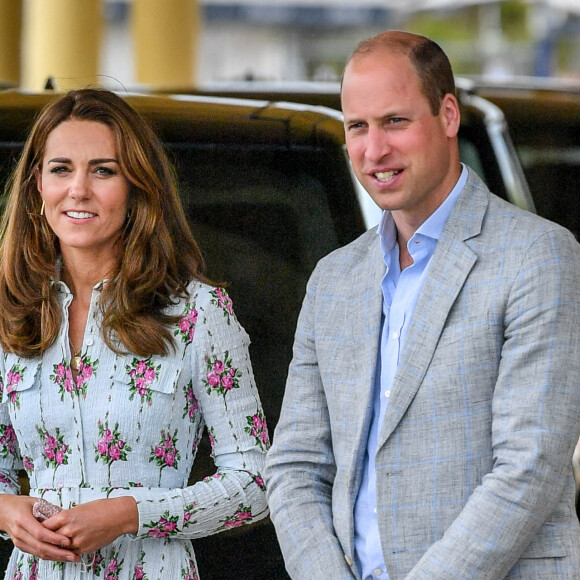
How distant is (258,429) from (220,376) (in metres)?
0.14

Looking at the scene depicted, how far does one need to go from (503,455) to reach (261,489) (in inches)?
24.7

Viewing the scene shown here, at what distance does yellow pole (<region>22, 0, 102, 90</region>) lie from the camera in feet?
25.1

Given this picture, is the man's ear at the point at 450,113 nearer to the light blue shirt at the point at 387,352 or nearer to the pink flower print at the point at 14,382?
the light blue shirt at the point at 387,352

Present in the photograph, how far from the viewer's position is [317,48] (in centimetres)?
3712

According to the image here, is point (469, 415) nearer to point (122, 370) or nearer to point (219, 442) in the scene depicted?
point (219, 442)

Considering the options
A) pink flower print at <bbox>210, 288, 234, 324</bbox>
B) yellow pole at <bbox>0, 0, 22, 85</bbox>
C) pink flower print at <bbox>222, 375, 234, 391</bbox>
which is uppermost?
yellow pole at <bbox>0, 0, 22, 85</bbox>

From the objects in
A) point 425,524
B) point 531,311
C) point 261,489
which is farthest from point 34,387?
point 531,311

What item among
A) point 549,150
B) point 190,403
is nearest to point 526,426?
point 190,403

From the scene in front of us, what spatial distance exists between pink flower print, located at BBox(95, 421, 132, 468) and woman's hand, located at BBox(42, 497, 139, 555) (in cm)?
9

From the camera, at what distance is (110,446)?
8.25 ft

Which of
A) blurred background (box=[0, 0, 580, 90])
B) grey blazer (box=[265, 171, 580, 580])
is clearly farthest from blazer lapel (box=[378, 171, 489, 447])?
blurred background (box=[0, 0, 580, 90])

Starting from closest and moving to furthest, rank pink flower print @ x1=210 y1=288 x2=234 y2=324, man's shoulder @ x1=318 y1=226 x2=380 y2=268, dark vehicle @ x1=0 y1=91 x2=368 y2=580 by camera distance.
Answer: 1. man's shoulder @ x1=318 y1=226 x2=380 y2=268
2. pink flower print @ x1=210 y1=288 x2=234 y2=324
3. dark vehicle @ x1=0 y1=91 x2=368 y2=580

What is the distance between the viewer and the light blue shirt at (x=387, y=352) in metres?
2.27

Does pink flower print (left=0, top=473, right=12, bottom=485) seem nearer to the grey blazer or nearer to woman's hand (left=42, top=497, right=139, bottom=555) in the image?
woman's hand (left=42, top=497, right=139, bottom=555)
